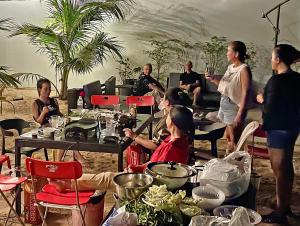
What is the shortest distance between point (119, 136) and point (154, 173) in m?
1.42

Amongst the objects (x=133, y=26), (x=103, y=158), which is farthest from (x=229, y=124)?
(x=133, y=26)

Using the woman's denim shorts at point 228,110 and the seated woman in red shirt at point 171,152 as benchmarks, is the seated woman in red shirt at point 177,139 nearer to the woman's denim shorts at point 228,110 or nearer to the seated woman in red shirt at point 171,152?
the seated woman in red shirt at point 171,152

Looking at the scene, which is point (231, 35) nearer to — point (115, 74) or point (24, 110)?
point (115, 74)

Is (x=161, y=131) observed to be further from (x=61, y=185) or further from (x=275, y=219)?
(x=275, y=219)

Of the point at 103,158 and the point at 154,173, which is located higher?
the point at 154,173

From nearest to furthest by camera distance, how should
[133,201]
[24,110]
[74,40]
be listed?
[133,201] → [74,40] → [24,110]

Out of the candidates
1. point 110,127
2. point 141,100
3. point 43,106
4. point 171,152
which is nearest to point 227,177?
point 171,152

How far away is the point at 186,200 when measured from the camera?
1.84m

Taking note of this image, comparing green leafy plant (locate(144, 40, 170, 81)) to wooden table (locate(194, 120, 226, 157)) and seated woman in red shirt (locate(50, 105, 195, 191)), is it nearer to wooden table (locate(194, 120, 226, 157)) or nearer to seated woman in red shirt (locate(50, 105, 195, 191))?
wooden table (locate(194, 120, 226, 157))

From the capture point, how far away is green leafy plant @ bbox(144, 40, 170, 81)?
27.7 feet

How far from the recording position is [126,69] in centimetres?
870

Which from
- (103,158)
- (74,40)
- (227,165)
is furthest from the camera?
(74,40)

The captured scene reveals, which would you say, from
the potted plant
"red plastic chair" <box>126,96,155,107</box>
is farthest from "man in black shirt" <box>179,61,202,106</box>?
"red plastic chair" <box>126,96,155,107</box>

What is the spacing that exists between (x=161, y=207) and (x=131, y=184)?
12.8 inches
